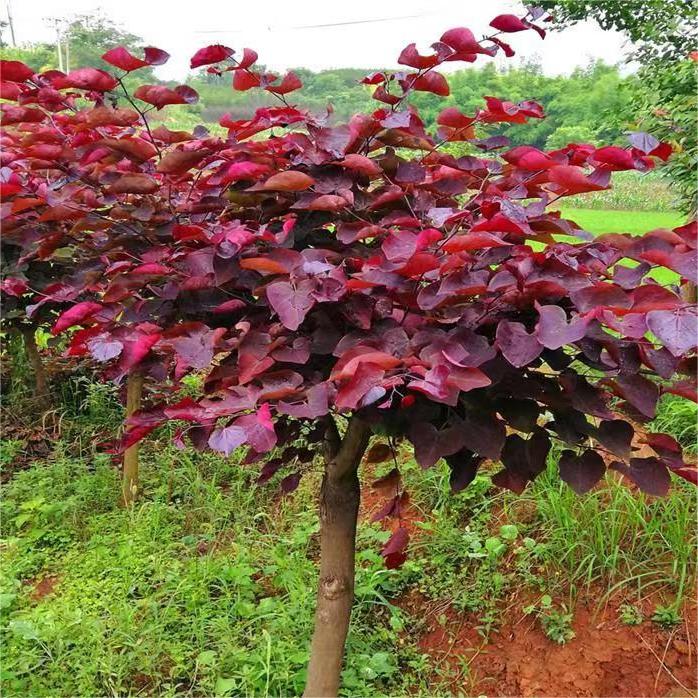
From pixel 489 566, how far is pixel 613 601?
1.08 feet

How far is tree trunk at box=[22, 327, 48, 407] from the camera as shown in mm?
2693

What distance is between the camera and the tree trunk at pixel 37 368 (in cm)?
269

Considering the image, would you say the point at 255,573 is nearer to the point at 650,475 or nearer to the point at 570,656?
the point at 570,656

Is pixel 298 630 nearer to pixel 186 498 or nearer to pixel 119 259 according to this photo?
pixel 186 498

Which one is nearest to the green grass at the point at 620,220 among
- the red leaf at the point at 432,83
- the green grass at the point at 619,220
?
the green grass at the point at 619,220

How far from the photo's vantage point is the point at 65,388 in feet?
9.48

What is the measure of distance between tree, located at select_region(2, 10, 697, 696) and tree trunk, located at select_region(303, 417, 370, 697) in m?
0.02

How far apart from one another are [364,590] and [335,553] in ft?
1.76

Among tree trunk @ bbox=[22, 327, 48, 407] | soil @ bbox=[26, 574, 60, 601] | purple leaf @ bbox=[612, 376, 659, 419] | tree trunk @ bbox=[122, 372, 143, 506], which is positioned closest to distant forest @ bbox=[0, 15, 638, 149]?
tree trunk @ bbox=[22, 327, 48, 407]

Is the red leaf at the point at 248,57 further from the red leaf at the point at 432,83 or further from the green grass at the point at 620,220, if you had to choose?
the green grass at the point at 620,220

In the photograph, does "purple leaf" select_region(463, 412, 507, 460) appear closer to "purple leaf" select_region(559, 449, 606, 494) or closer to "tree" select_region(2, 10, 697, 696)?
"tree" select_region(2, 10, 697, 696)

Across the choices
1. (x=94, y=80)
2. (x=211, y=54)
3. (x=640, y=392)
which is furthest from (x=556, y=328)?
(x=94, y=80)

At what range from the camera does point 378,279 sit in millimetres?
792

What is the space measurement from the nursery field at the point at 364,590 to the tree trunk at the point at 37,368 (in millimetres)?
611
